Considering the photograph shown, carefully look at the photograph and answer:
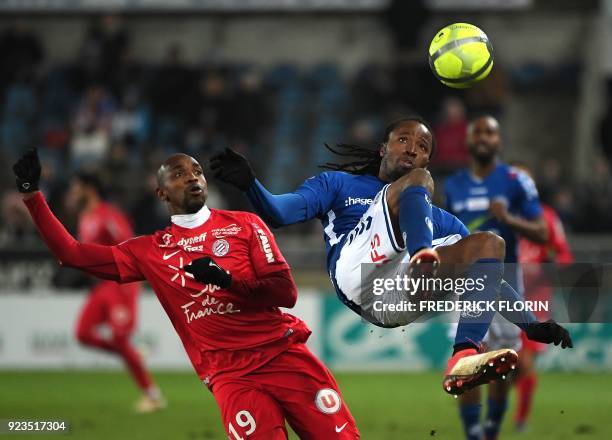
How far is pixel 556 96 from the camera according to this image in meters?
21.1

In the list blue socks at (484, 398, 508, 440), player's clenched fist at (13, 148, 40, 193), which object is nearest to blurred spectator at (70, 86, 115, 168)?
blue socks at (484, 398, 508, 440)

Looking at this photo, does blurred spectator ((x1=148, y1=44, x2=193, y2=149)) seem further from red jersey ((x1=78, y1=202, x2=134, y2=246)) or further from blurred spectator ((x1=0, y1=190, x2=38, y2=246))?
red jersey ((x1=78, y1=202, x2=134, y2=246))

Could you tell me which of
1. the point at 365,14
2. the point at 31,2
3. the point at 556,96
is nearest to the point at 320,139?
the point at 365,14

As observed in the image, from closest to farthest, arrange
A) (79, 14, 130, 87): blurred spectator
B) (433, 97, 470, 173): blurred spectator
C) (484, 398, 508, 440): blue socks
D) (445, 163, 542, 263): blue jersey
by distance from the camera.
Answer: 1. (484, 398, 508, 440): blue socks
2. (445, 163, 542, 263): blue jersey
3. (433, 97, 470, 173): blurred spectator
4. (79, 14, 130, 87): blurred spectator

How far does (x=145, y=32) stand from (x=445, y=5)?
18.9 feet

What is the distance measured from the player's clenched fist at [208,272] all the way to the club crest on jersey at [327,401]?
0.88 meters

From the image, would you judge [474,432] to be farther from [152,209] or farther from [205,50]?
[205,50]

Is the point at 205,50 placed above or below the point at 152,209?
above

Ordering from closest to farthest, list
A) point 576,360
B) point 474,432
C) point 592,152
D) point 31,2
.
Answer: point 474,432
point 576,360
point 592,152
point 31,2

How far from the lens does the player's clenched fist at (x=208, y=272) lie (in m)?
6.05

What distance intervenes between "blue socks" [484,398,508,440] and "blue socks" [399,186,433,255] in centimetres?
319

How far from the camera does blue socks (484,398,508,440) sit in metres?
8.93

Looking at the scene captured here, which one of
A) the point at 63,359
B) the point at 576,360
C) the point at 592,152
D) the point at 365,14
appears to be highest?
the point at 365,14

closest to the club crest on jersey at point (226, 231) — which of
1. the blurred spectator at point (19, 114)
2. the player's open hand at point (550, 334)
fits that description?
the player's open hand at point (550, 334)
